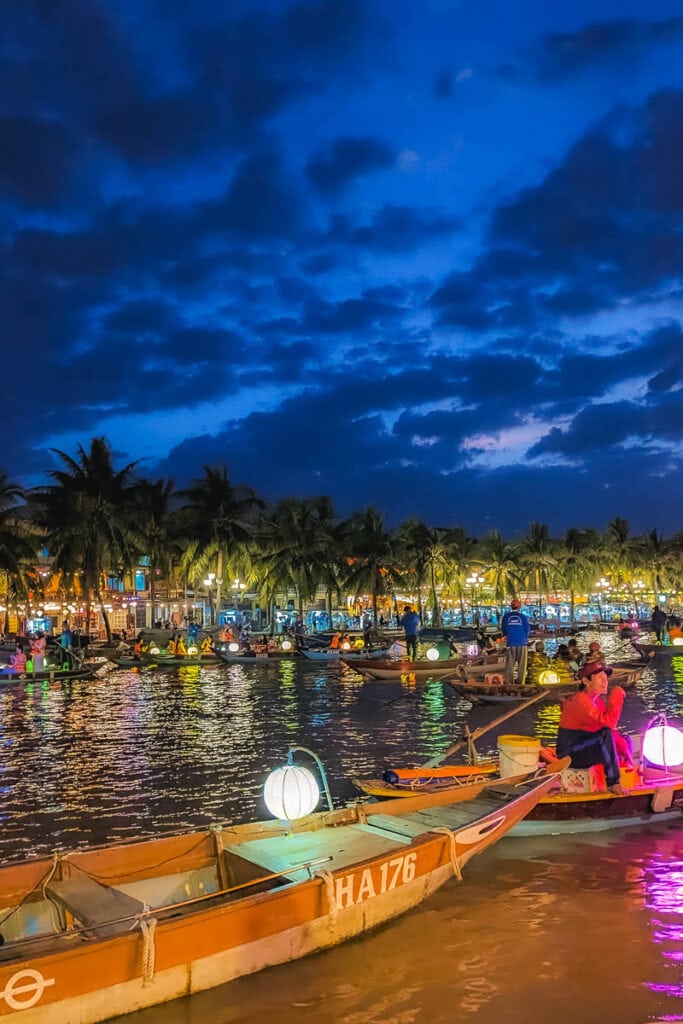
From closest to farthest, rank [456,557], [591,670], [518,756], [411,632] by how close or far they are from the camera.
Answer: [518,756] < [591,670] < [411,632] < [456,557]

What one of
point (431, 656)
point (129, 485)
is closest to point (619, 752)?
point (431, 656)

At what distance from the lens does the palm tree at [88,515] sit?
4725 centimetres

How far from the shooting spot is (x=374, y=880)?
7266 mm

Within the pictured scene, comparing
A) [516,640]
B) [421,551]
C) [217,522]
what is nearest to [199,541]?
[217,522]

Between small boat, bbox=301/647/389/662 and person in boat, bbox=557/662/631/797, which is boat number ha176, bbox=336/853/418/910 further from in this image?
small boat, bbox=301/647/389/662

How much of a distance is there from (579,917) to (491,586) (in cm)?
8657

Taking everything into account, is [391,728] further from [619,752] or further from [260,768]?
[619,752]

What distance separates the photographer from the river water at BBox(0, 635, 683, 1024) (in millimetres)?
6234

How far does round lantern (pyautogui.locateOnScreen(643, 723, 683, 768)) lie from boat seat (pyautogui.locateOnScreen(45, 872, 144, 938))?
23.4 ft

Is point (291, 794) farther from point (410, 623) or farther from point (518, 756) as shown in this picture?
point (410, 623)

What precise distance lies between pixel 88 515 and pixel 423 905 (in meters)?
42.3

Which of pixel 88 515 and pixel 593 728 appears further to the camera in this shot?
pixel 88 515

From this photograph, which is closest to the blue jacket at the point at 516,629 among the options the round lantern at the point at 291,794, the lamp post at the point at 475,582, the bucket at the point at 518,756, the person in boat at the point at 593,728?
the person in boat at the point at 593,728

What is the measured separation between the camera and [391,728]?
19.2 metres
